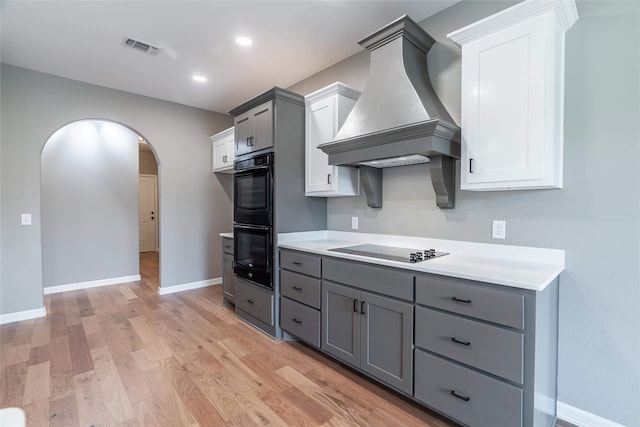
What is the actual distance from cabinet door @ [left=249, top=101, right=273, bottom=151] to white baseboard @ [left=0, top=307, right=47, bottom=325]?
10.0ft

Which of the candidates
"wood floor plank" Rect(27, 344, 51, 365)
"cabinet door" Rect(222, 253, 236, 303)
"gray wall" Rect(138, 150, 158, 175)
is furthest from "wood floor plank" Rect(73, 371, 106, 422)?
"gray wall" Rect(138, 150, 158, 175)

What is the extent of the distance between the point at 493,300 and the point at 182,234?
415cm

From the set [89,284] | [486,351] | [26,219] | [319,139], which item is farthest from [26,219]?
[486,351]

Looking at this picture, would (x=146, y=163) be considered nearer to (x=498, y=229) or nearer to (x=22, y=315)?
(x=22, y=315)

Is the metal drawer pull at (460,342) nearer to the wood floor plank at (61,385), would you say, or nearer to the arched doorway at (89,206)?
the wood floor plank at (61,385)

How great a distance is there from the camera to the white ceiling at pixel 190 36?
2312 millimetres

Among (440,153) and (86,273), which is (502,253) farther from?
(86,273)

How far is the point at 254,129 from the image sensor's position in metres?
3.08

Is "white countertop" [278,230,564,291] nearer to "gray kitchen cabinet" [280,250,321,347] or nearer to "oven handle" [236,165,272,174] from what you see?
"gray kitchen cabinet" [280,250,321,347]

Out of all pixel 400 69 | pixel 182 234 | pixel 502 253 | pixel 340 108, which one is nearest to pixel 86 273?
pixel 182 234

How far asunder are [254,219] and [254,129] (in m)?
0.93

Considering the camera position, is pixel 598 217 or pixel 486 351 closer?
pixel 486 351

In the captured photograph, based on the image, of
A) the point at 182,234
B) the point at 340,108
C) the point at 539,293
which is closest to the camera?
the point at 539,293

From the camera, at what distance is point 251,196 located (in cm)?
312
